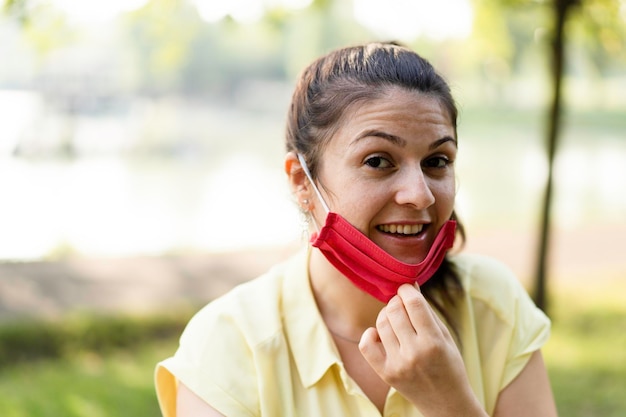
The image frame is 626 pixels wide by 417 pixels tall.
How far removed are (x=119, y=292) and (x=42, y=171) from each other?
20.7 ft

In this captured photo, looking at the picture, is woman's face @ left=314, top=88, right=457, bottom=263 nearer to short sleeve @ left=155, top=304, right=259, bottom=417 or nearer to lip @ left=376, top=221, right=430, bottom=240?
lip @ left=376, top=221, right=430, bottom=240

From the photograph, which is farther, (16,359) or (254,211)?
(254,211)

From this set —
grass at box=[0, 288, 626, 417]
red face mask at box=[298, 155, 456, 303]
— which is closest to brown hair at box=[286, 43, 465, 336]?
red face mask at box=[298, 155, 456, 303]

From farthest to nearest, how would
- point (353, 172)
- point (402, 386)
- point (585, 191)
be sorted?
point (585, 191)
point (353, 172)
point (402, 386)

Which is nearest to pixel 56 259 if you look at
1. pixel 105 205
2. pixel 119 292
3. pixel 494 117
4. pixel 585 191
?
pixel 119 292

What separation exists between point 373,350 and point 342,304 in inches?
14.3

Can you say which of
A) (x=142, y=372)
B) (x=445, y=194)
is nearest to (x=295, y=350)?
(x=445, y=194)

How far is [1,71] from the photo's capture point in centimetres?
725

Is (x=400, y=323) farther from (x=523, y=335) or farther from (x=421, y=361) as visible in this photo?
(x=523, y=335)

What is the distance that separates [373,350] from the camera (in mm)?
1688

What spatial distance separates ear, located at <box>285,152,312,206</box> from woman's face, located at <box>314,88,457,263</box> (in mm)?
140

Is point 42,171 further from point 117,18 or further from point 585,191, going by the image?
point 585,191

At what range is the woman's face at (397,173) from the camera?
1.80 meters

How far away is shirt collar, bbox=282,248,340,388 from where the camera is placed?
189 cm
